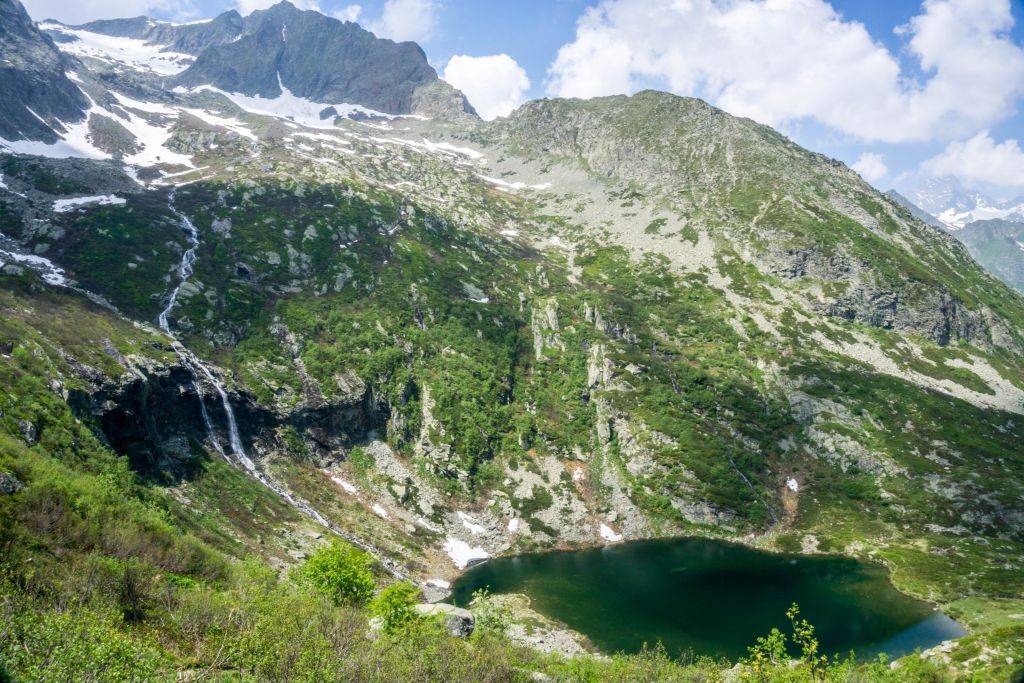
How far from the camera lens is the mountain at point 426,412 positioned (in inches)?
891

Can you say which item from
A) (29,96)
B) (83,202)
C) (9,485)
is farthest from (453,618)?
(29,96)

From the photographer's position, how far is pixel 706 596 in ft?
224

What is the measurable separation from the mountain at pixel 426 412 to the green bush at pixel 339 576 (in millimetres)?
421

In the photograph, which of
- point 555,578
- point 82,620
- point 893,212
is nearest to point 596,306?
point 555,578

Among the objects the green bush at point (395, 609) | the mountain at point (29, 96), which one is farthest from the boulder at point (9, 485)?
the mountain at point (29, 96)

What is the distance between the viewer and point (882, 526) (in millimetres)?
A: 88312

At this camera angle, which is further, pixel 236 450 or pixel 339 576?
pixel 236 450

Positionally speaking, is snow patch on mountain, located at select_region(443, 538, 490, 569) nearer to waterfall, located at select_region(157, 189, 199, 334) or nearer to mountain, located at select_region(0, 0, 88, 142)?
waterfall, located at select_region(157, 189, 199, 334)

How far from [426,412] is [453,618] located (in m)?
67.7

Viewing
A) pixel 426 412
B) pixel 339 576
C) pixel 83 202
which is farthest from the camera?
pixel 83 202

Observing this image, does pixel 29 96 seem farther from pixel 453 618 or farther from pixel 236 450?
pixel 453 618

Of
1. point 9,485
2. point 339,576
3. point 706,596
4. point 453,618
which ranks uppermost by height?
point 9,485

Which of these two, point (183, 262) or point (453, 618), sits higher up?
point (183, 262)

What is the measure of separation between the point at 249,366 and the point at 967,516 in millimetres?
125157
